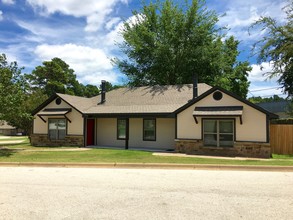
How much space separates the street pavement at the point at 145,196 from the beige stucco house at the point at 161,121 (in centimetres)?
654

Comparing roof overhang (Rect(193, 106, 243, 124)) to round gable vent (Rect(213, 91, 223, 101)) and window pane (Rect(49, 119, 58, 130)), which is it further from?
window pane (Rect(49, 119, 58, 130))

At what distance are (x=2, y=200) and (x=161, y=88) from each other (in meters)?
18.7

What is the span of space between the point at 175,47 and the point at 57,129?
59.3ft

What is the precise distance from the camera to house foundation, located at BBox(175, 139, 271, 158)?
15766mm

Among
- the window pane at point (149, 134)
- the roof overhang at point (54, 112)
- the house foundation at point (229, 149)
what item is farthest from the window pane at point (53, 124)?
the house foundation at point (229, 149)

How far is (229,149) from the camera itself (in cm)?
1650

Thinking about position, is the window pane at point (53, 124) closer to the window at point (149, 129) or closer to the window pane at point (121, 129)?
the window pane at point (121, 129)

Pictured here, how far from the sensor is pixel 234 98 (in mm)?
16797

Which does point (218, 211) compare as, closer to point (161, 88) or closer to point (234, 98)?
point (234, 98)

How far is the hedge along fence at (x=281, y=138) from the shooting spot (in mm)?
16781

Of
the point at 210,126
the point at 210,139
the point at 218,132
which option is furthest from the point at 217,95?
the point at 210,139

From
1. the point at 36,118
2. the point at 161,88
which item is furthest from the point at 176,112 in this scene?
the point at 36,118

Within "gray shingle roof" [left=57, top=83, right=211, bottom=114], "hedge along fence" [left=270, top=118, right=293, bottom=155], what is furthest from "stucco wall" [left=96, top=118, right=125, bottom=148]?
"hedge along fence" [left=270, top=118, right=293, bottom=155]

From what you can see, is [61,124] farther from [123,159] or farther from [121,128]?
[123,159]
